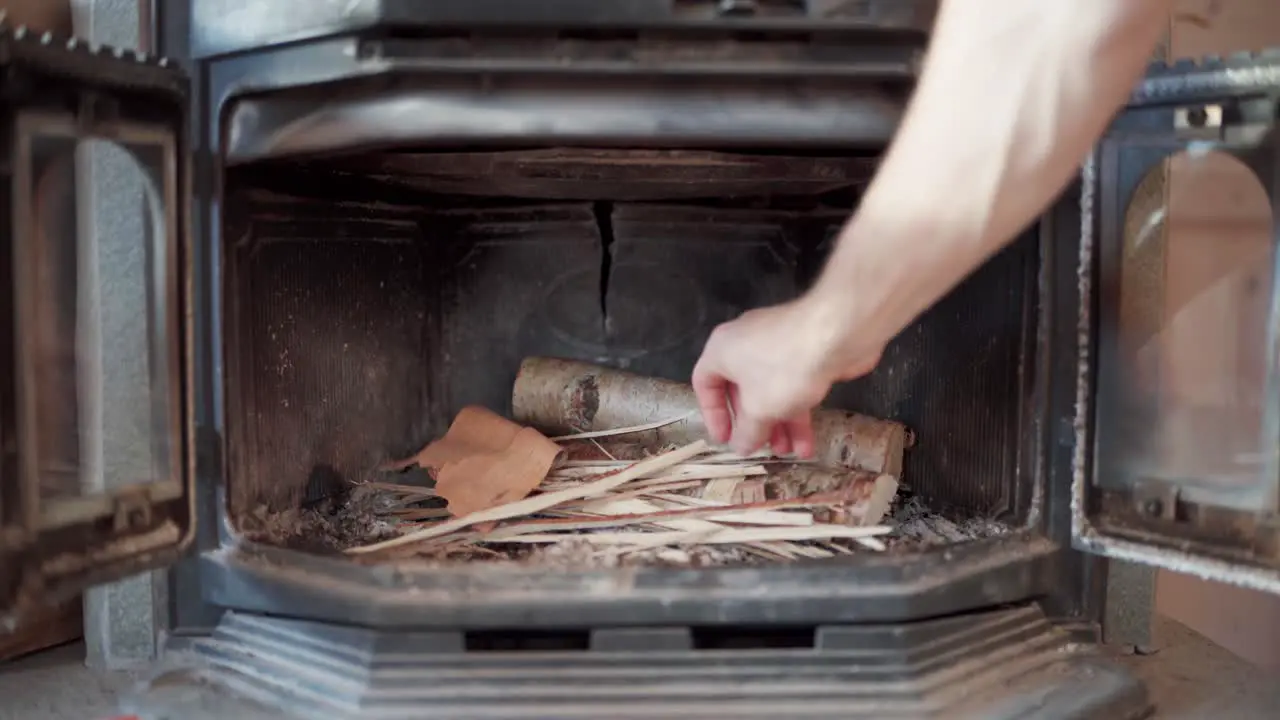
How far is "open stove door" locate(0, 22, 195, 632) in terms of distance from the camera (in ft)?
2.51

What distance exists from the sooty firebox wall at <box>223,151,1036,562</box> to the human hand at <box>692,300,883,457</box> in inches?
11.0

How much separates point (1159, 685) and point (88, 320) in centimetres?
117

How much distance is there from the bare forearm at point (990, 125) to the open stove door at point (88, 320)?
613 millimetres

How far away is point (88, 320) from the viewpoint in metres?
1.02

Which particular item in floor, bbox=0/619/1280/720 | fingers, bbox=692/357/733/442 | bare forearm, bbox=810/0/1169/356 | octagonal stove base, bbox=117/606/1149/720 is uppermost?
bare forearm, bbox=810/0/1169/356

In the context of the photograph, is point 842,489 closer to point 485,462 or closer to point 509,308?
point 485,462

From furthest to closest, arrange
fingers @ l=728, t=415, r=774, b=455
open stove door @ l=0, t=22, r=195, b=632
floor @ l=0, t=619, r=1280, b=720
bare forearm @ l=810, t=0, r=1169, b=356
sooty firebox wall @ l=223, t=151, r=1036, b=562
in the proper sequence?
sooty firebox wall @ l=223, t=151, r=1036, b=562 < floor @ l=0, t=619, r=1280, b=720 < fingers @ l=728, t=415, r=774, b=455 < open stove door @ l=0, t=22, r=195, b=632 < bare forearm @ l=810, t=0, r=1169, b=356

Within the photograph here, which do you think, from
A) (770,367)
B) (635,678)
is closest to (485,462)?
(635,678)

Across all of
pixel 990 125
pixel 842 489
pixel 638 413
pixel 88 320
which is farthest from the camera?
pixel 638 413

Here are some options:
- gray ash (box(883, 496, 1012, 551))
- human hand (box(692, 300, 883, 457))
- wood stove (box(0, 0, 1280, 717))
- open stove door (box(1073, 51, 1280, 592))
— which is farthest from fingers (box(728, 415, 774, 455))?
open stove door (box(1073, 51, 1280, 592))

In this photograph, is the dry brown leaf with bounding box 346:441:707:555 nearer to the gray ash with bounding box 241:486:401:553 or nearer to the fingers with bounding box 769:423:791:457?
the gray ash with bounding box 241:486:401:553

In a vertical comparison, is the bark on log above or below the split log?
above

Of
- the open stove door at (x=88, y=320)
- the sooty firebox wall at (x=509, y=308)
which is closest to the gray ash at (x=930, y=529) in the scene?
the sooty firebox wall at (x=509, y=308)

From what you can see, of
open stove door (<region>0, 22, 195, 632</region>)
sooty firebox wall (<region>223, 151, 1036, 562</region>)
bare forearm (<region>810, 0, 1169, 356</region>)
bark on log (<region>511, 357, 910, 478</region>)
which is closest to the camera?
bare forearm (<region>810, 0, 1169, 356</region>)
